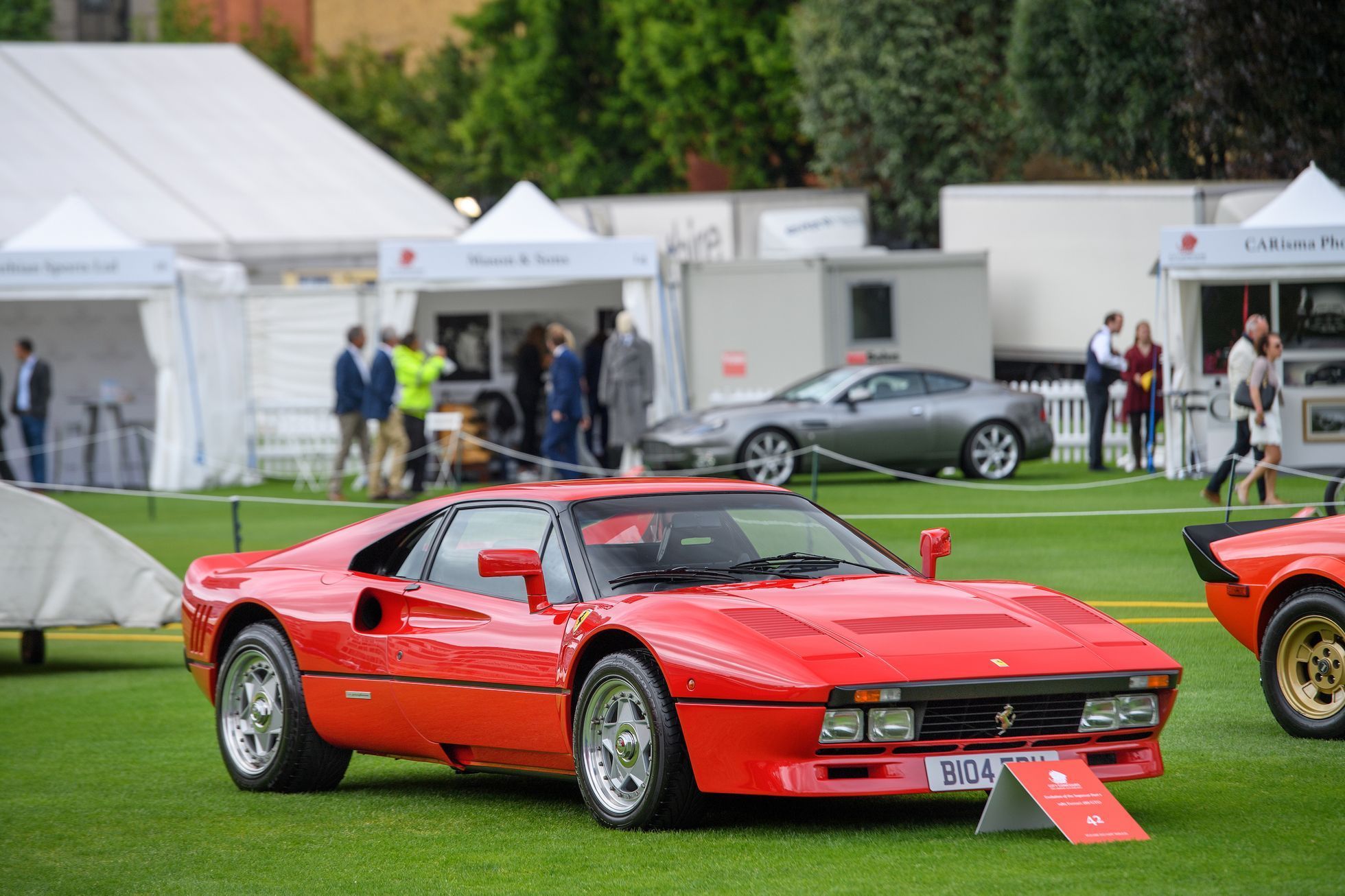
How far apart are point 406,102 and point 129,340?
100 ft

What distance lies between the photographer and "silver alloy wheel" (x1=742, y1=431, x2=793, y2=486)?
2338cm

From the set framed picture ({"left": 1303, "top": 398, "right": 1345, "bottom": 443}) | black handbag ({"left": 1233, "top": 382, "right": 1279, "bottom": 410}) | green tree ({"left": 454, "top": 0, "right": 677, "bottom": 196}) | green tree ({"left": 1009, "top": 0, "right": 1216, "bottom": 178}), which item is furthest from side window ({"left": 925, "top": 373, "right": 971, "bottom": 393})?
green tree ({"left": 454, "top": 0, "right": 677, "bottom": 196})

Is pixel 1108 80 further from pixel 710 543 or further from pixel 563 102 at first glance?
pixel 710 543

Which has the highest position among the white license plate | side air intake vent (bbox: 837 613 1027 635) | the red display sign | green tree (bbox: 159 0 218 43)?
green tree (bbox: 159 0 218 43)

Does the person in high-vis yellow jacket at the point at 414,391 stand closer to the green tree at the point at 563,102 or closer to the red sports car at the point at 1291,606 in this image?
the red sports car at the point at 1291,606

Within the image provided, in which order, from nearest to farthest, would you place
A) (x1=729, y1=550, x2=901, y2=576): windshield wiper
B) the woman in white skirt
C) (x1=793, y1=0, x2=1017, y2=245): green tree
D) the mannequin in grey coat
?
(x1=729, y1=550, x2=901, y2=576): windshield wiper → the woman in white skirt → the mannequin in grey coat → (x1=793, y1=0, x2=1017, y2=245): green tree

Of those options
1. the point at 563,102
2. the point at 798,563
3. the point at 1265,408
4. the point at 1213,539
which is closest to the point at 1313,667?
the point at 1213,539

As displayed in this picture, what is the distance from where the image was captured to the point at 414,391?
24234mm

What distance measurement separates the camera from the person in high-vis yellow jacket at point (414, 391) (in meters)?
24.1

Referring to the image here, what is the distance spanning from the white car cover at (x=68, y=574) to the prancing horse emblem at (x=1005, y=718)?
7475mm

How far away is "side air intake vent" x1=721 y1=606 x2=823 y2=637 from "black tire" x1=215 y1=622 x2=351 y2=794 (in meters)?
2.31

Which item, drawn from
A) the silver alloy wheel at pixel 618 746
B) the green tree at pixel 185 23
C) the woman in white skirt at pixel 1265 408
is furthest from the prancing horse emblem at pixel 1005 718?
the green tree at pixel 185 23

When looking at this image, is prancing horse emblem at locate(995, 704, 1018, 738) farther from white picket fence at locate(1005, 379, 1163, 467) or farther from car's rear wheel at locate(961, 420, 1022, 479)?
white picket fence at locate(1005, 379, 1163, 467)

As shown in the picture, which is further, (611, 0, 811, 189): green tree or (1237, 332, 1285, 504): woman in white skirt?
(611, 0, 811, 189): green tree
